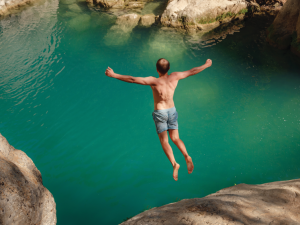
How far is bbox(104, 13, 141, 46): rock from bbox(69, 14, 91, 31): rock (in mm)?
1441

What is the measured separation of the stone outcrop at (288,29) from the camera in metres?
8.36

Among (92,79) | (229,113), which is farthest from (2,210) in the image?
(92,79)

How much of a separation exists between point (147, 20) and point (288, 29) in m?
6.27

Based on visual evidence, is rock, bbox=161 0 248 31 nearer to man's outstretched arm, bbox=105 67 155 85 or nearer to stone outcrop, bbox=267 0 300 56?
stone outcrop, bbox=267 0 300 56

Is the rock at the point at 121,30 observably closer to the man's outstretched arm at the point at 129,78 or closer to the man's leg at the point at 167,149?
the man's outstretched arm at the point at 129,78

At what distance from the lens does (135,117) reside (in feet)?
20.1

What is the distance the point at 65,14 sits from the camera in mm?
11742

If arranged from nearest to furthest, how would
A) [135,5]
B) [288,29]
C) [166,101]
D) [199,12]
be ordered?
[166,101] < [288,29] < [199,12] < [135,5]

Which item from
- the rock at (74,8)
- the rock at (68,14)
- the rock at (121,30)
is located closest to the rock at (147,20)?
the rock at (121,30)

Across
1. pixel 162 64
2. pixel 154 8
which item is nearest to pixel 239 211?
pixel 162 64

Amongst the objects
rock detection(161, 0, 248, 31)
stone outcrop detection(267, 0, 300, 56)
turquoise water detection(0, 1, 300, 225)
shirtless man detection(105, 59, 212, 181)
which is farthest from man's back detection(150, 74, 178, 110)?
rock detection(161, 0, 248, 31)

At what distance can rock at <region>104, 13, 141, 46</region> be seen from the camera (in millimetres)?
9469

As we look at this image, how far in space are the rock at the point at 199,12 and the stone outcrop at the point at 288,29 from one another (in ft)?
7.74

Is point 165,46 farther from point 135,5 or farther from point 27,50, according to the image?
point 27,50
